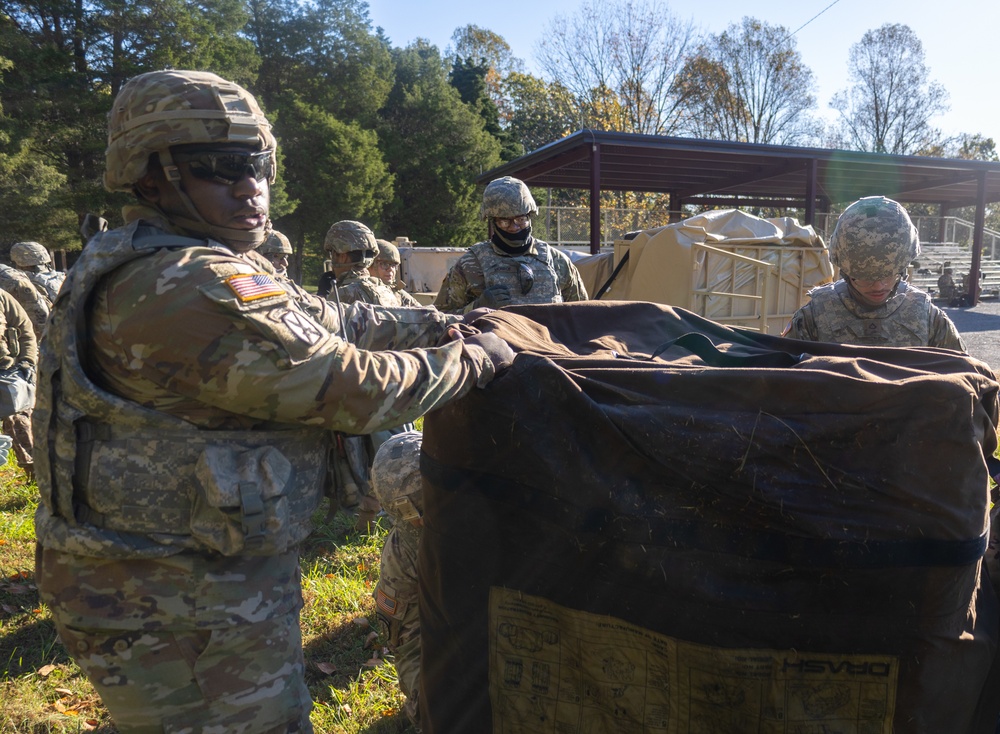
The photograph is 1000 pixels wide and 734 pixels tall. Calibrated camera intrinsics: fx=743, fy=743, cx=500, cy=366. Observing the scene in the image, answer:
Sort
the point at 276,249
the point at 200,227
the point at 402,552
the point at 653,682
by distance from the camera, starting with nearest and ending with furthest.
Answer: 1. the point at 653,682
2. the point at 200,227
3. the point at 402,552
4. the point at 276,249

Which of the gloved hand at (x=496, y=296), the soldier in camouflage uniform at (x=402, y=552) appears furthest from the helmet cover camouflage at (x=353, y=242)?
the soldier in camouflage uniform at (x=402, y=552)

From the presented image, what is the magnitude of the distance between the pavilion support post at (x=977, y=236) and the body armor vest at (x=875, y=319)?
18702 mm

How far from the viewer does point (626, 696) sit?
166cm

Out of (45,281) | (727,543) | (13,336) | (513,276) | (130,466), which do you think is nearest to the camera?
(727,543)

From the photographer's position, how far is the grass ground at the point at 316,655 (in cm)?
301

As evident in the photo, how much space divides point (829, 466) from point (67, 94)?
929 inches

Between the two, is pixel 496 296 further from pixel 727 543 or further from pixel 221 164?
pixel 727 543

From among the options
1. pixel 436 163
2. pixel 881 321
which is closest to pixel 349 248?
pixel 881 321

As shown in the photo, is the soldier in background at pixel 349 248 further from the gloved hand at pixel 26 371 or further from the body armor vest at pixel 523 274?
the gloved hand at pixel 26 371

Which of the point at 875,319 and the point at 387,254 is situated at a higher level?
the point at 387,254

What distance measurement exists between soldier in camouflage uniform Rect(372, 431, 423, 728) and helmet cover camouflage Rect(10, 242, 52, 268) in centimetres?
871

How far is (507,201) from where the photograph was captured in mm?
5137

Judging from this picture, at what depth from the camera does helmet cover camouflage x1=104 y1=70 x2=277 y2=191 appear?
1.78 meters

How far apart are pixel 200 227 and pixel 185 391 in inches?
17.6
